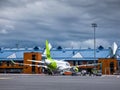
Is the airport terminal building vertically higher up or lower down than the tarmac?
higher up

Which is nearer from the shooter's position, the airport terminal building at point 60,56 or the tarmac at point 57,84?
the tarmac at point 57,84

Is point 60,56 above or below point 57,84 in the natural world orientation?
above

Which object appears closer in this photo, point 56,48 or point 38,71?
point 38,71

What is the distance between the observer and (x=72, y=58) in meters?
174

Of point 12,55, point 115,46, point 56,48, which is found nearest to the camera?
point 115,46

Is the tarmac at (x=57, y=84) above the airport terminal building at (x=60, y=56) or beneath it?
beneath

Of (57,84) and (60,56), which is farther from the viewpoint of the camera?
(60,56)

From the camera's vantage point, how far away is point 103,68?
153625mm

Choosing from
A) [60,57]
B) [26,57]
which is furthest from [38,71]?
[60,57]

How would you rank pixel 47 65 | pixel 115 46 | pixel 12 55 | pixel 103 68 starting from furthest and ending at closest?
pixel 12 55, pixel 115 46, pixel 103 68, pixel 47 65

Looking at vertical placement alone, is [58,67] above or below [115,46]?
below

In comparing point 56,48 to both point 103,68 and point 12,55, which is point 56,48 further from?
point 103,68

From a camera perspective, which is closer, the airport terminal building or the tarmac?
the tarmac

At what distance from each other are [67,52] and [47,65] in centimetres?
5943
